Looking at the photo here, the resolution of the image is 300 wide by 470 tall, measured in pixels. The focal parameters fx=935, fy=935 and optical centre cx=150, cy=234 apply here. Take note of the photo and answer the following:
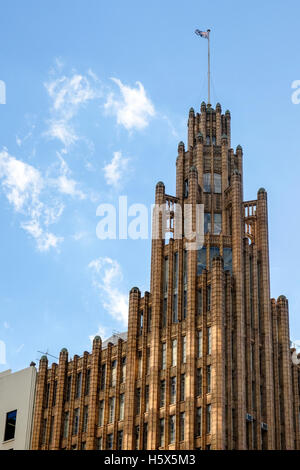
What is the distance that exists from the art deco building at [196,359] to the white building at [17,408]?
135 centimetres

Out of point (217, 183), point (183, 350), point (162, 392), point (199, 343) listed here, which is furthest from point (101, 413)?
point (217, 183)

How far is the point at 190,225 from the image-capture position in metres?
97.9

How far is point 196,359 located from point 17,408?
83.8ft

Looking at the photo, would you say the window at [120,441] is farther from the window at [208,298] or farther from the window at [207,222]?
the window at [207,222]

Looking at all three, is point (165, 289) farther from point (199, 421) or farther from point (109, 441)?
point (109, 441)

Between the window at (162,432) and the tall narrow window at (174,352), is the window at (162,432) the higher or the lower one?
the lower one

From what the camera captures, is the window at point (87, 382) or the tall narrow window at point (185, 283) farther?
the window at point (87, 382)

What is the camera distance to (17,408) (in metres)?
104

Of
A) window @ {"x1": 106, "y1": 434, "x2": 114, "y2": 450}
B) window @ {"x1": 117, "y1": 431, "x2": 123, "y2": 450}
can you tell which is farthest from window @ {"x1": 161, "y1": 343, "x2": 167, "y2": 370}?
window @ {"x1": 106, "y1": 434, "x2": 114, "y2": 450}

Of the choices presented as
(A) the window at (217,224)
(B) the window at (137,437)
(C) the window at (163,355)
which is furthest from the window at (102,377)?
(A) the window at (217,224)

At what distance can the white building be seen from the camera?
335 feet

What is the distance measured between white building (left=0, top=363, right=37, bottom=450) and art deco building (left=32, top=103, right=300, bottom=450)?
1.35 meters

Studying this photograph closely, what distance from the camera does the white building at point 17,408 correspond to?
335 ft
